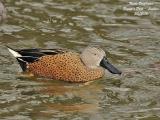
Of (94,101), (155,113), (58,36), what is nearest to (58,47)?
(58,36)

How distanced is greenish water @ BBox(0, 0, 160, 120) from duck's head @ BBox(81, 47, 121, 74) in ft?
0.72

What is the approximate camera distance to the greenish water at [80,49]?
8.92 m

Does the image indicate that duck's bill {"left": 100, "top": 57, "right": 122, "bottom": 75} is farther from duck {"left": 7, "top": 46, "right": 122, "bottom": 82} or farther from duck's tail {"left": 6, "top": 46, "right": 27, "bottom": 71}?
duck's tail {"left": 6, "top": 46, "right": 27, "bottom": 71}

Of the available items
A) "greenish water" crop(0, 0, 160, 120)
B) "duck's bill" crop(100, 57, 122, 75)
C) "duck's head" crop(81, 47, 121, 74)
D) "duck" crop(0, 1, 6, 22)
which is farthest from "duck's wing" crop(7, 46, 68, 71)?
"duck" crop(0, 1, 6, 22)

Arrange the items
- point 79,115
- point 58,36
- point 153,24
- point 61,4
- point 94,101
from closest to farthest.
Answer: point 79,115 < point 94,101 < point 58,36 < point 153,24 < point 61,4

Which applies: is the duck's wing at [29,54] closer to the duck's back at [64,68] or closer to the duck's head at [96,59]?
the duck's back at [64,68]

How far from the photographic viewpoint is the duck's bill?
33.7ft

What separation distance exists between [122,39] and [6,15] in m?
2.27

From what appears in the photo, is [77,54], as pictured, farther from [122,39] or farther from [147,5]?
[147,5]

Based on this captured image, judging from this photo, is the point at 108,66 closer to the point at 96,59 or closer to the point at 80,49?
the point at 96,59

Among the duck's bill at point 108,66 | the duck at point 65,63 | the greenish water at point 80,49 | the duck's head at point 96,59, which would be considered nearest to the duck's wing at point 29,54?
the duck at point 65,63

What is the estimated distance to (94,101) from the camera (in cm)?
938

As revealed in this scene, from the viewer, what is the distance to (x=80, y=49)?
1152cm

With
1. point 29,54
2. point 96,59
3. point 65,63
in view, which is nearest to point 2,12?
point 29,54
